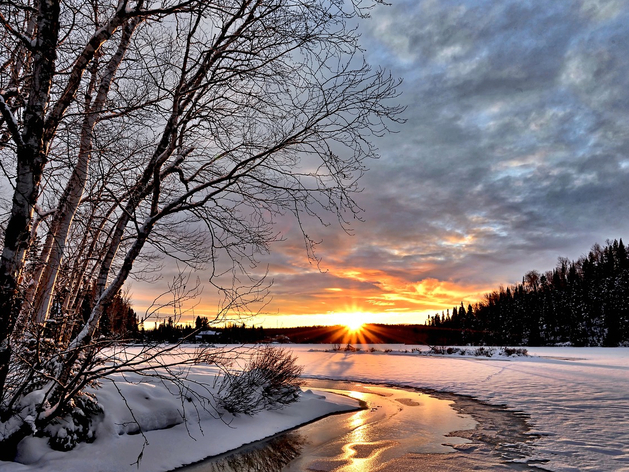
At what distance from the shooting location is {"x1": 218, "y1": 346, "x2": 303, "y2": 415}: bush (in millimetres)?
10516

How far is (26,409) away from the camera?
6.25 metres

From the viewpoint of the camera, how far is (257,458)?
8.00 metres

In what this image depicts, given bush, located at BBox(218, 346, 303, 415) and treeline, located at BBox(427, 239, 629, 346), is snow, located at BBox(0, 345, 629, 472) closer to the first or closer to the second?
bush, located at BBox(218, 346, 303, 415)

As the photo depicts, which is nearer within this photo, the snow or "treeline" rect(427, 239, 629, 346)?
the snow

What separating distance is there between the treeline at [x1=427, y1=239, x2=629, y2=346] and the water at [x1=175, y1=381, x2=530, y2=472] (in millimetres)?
70187

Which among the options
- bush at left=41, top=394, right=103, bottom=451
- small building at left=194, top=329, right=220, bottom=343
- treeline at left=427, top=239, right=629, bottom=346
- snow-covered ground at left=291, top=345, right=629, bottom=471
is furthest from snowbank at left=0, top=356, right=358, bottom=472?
treeline at left=427, top=239, right=629, bottom=346

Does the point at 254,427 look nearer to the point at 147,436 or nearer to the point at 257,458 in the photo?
the point at 257,458

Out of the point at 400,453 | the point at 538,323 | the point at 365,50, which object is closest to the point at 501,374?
the point at 400,453

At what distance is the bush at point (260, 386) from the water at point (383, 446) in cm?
145

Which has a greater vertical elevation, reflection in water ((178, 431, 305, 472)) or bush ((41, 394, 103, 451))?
bush ((41, 394, 103, 451))

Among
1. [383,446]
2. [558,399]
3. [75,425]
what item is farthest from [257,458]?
[558,399]

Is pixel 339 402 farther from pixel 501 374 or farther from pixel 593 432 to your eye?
pixel 501 374

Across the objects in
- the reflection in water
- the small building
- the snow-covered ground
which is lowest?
the reflection in water

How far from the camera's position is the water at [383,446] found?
719 cm
